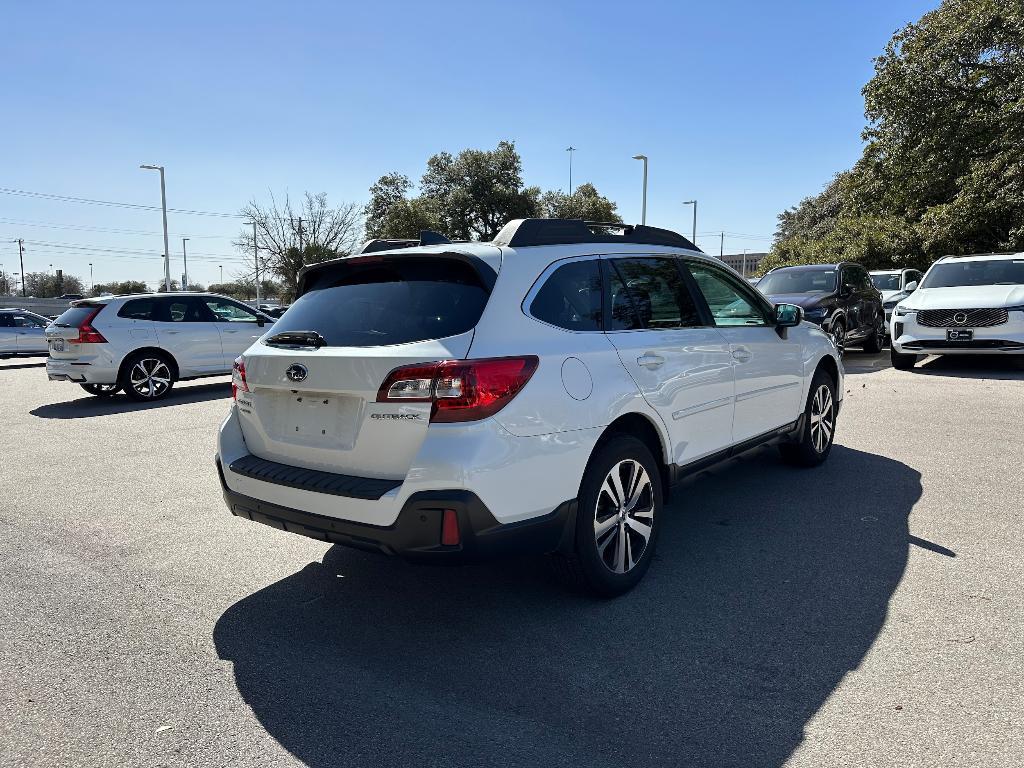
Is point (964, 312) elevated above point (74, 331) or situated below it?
above

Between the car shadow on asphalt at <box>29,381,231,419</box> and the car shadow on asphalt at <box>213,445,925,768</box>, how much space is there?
720 centimetres

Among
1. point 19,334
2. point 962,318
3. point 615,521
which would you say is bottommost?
point 615,521

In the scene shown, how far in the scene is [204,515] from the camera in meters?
5.02

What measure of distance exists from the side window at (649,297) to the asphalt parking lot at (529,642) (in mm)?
1299

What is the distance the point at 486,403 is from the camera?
9.72 feet

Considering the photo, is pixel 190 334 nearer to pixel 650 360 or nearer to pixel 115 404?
pixel 115 404

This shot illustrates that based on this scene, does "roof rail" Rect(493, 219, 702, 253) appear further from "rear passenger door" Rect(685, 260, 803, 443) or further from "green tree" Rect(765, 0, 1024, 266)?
"green tree" Rect(765, 0, 1024, 266)

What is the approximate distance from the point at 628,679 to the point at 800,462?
360 cm

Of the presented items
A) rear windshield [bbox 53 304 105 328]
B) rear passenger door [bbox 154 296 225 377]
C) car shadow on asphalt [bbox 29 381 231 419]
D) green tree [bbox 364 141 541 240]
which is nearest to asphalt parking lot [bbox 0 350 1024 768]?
car shadow on asphalt [bbox 29 381 231 419]

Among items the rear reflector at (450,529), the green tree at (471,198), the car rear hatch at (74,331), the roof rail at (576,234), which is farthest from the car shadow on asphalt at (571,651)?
A: the green tree at (471,198)

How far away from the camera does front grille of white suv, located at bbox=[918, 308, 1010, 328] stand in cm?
1059

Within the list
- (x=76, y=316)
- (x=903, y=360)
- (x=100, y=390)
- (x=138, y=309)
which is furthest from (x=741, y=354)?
(x=100, y=390)

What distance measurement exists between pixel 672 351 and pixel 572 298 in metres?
0.73

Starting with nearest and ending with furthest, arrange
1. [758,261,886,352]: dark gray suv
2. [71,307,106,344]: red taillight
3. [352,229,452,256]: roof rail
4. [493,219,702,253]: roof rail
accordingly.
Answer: [493,219,702,253]: roof rail
[352,229,452,256]: roof rail
[71,307,106,344]: red taillight
[758,261,886,352]: dark gray suv
